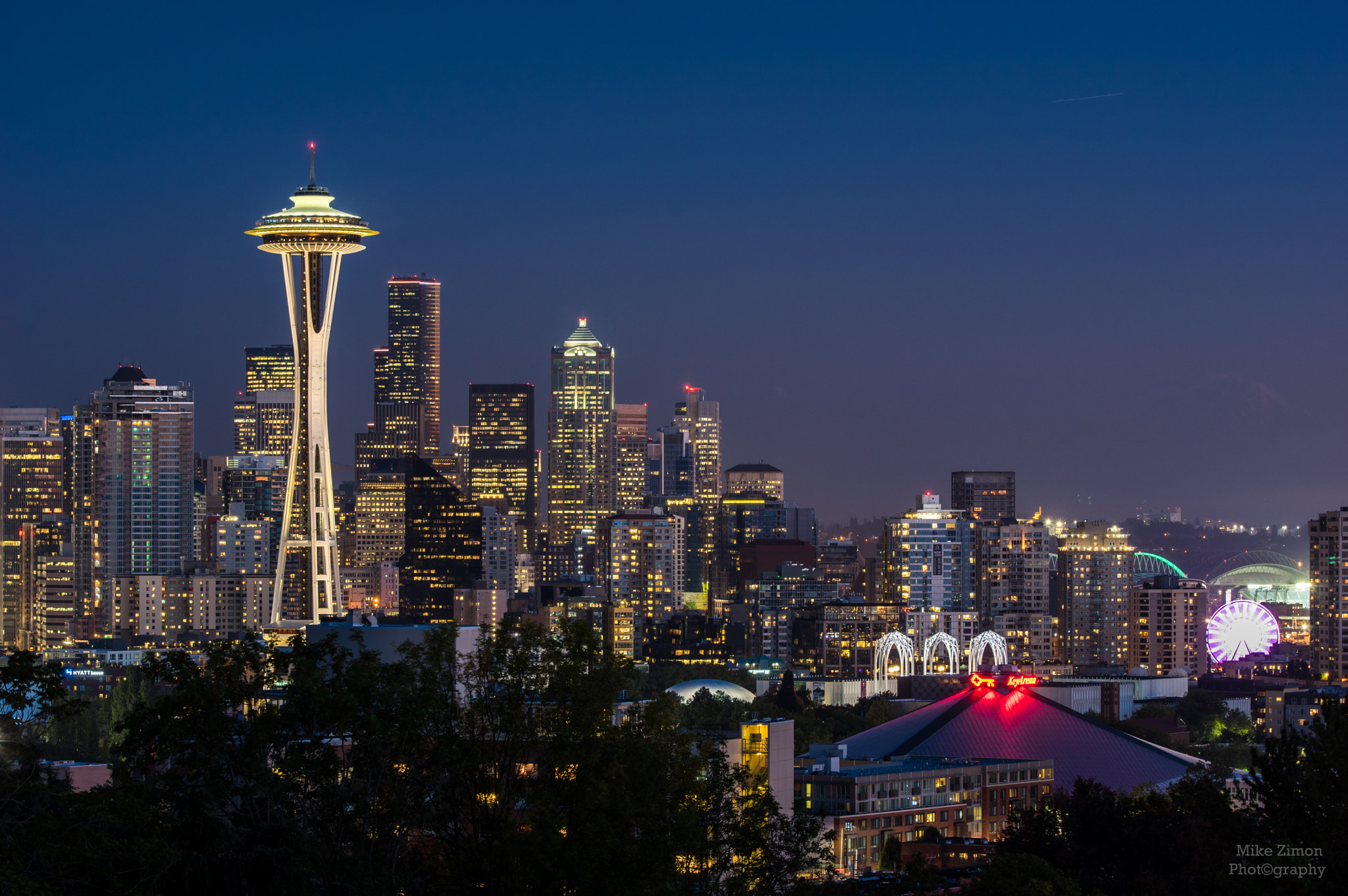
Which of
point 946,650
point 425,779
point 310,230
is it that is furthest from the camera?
point 946,650

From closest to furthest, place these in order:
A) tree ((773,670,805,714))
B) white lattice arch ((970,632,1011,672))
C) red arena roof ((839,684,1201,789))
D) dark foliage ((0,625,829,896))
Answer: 1. dark foliage ((0,625,829,896))
2. red arena roof ((839,684,1201,789))
3. tree ((773,670,805,714))
4. white lattice arch ((970,632,1011,672))

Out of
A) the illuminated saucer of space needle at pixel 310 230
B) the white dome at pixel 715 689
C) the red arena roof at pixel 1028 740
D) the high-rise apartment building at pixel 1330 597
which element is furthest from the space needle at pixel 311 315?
the high-rise apartment building at pixel 1330 597

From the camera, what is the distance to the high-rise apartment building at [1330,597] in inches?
6978

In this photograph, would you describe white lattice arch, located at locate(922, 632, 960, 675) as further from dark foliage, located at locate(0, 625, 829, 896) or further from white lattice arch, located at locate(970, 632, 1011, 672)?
dark foliage, located at locate(0, 625, 829, 896)

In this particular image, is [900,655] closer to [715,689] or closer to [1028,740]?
[715,689]

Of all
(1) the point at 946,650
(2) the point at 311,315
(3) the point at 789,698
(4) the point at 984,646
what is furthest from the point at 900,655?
(2) the point at 311,315

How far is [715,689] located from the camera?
5684 inches

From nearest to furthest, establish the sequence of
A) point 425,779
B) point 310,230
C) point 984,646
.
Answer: point 425,779 < point 310,230 < point 984,646

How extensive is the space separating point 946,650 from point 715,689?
1440 inches

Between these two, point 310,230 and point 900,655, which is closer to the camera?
point 310,230

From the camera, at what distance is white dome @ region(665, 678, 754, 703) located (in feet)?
465

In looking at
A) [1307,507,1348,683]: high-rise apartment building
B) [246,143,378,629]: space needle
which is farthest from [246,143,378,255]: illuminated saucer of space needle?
[1307,507,1348,683]: high-rise apartment building

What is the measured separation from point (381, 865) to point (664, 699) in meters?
7.95

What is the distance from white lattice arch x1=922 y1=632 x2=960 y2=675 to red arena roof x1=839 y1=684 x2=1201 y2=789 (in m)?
49.9
